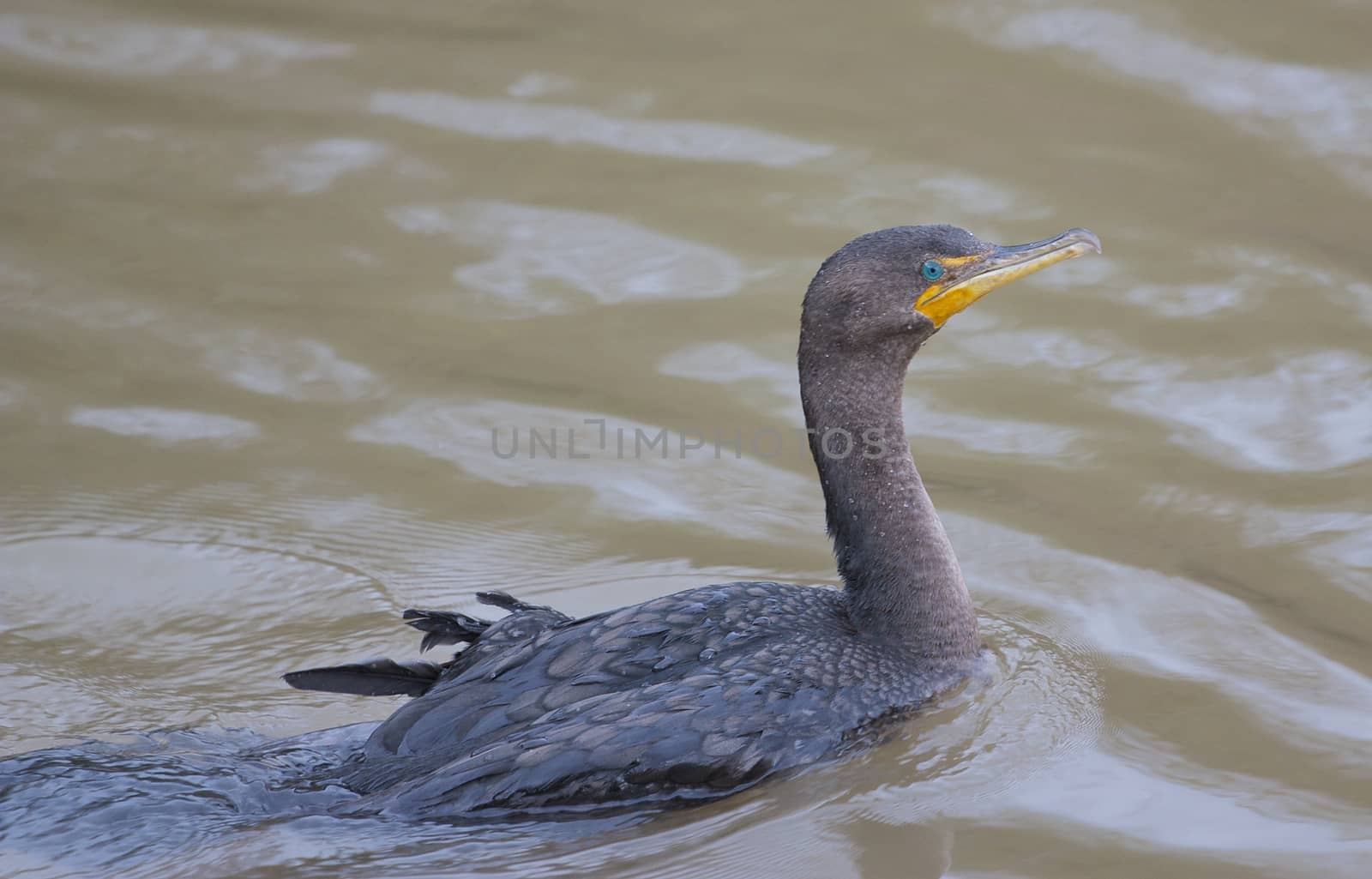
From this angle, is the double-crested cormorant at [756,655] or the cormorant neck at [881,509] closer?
the double-crested cormorant at [756,655]

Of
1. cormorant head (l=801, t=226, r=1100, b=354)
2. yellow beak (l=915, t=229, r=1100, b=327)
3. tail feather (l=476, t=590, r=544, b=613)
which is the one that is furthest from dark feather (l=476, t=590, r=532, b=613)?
yellow beak (l=915, t=229, r=1100, b=327)

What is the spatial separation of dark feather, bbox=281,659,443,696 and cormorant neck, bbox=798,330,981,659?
131cm

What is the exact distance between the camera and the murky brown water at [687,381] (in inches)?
188

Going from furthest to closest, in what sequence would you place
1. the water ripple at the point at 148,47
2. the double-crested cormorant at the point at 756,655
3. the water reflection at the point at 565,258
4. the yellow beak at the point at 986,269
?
1. the water ripple at the point at 148,47
2. the water reflection at the point at 565,258
3. the yellow beak at the point at 986,269
4. the double-crested cormorant at the point at 756,655

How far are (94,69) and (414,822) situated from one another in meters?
7.00

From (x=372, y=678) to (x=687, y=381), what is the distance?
2766 mm

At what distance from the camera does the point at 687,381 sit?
7309mm

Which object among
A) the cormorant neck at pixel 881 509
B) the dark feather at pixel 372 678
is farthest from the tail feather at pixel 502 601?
the cormorant neck at pixel 881 509

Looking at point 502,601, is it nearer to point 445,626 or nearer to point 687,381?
point 445,626

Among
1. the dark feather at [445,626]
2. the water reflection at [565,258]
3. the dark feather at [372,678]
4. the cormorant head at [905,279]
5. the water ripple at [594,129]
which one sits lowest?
the dark feather at [372,678]

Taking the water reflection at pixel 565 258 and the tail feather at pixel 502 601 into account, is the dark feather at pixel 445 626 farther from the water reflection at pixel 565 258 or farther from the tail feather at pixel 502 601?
the water reflection at pixel 565 258

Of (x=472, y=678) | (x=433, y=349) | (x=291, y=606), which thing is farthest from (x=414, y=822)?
(x=433, y=349)

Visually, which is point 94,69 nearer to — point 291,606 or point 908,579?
point 291,606

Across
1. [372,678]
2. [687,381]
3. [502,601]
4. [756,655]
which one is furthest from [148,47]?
[756,655]
